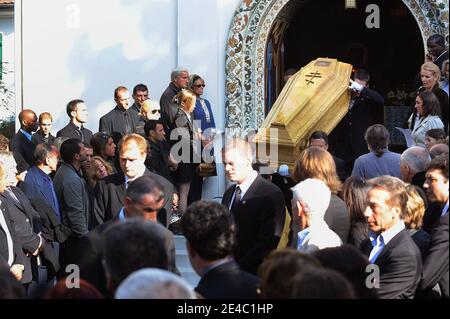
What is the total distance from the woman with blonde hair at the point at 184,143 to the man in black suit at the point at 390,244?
5329 mm

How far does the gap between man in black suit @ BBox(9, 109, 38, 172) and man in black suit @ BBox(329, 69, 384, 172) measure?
3605mm

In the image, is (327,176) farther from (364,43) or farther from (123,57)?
(364,43)

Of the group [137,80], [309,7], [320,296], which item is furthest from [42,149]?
Result: [309,7]

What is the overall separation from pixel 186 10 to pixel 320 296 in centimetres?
987

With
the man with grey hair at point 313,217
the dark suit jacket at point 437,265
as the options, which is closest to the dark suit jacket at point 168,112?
the man with grey hair at point 313,217

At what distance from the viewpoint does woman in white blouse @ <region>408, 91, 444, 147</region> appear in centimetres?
977

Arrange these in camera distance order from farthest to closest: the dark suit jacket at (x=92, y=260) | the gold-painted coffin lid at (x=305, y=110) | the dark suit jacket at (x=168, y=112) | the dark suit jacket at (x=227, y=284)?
1. the dark suit jacket at (x=168, y=112)
2. the gold-painted coffin lid at (x=305, y=110)
3. the dark suit jacket at (x=92, y=260)
4. the dark suit jacket at (x=227, y=284)

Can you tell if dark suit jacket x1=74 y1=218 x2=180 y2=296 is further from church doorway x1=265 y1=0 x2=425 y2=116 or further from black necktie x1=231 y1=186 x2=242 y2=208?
church doorway x1=265 y1=0 x2=425 y2=116

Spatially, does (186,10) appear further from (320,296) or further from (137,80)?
(320,296)

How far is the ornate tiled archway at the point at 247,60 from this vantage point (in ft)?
44.4

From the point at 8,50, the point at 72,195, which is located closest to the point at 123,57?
the point at 72,195

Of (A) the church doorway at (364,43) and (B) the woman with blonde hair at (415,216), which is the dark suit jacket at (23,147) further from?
(B) the woman with blonde hair at (415,216)

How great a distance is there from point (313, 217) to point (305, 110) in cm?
460

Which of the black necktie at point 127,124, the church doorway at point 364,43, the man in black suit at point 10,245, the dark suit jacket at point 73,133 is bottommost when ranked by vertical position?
the man in black suit at point 10,245
